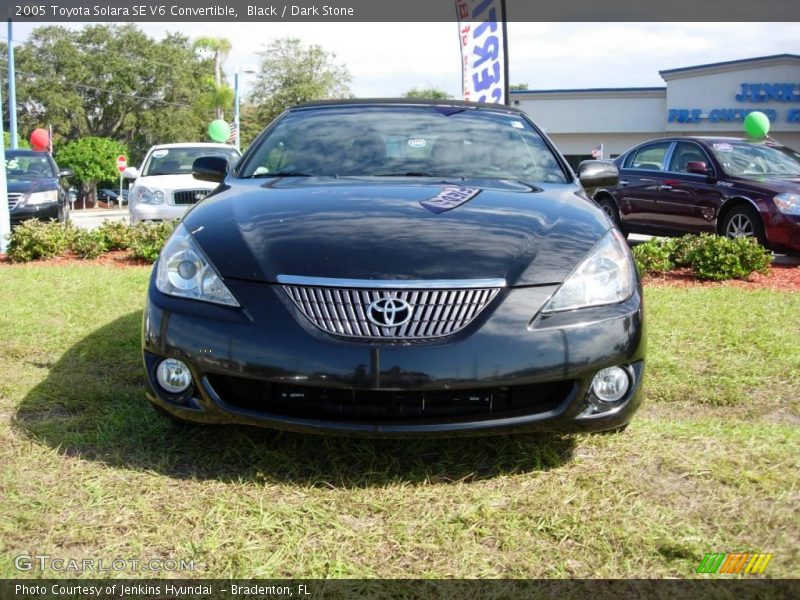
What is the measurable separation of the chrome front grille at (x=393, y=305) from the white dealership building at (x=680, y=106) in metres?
35.9

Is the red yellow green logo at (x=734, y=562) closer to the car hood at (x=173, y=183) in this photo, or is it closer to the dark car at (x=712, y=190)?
the dark car at (x=712, y=190)

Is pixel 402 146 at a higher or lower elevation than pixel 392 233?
higher

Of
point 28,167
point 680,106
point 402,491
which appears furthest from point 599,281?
point 680,106

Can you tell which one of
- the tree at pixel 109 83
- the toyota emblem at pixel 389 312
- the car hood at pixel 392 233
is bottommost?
the toyota emblem at pixel 389 312

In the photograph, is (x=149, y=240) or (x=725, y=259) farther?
(x=149, y=240)

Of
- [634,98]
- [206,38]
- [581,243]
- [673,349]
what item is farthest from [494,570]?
[206,38]

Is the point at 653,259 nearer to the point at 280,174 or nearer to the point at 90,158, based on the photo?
the point at 280,174

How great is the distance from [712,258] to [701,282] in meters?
0.24

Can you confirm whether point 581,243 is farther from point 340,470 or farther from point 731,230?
point 731,230

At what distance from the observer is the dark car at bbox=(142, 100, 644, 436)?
2.53 m

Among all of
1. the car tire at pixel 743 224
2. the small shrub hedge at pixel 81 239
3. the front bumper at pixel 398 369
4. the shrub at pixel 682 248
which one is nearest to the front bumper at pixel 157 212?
the small shrub hedge at pixel 81 239

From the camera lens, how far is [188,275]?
2848 mm

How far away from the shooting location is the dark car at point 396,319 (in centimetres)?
253

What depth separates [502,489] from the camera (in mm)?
2723
